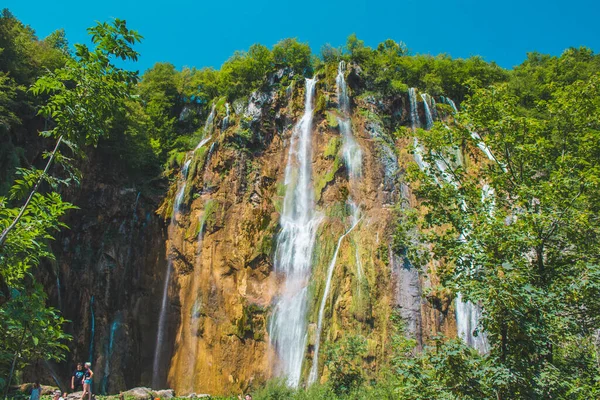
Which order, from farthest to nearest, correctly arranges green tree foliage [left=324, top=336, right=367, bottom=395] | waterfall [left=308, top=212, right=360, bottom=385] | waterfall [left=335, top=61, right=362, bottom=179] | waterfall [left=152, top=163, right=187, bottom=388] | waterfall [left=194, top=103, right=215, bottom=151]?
waterfall [left=194, top=103, right=215, bottom=151] → waterfall [left=335, top=61, right=362, bottom=179] → waterfall [left=152, top=163, right=187, bottom=388] → waterfall [left=308, top=212, right=360, bottom=385] → green tree foliage [left=324, top=336, right=367, bottom=395]

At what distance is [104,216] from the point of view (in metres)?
28.3

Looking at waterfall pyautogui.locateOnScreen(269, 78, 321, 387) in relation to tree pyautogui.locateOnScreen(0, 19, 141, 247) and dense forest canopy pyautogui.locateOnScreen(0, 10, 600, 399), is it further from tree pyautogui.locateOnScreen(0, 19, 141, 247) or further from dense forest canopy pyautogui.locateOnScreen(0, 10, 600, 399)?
tree pyautogui.locateOnScreen(0, 19, 141, 247)

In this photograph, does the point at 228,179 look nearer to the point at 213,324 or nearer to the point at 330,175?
the point at 330,175

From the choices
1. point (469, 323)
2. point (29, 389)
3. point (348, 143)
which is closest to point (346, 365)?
point (469, 323)

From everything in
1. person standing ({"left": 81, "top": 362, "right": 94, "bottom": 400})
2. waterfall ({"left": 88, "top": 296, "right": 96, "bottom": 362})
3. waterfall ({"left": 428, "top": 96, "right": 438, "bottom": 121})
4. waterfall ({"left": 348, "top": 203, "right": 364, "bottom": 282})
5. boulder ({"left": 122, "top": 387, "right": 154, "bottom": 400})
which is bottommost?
boulder ({"left": 122, "top": 387, "right": 154, "bottom": 400})

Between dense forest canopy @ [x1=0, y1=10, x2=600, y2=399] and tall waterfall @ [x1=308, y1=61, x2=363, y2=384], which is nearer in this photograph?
dense forest canopy @ [x1=0, y1=10, x2=600, y2=399]

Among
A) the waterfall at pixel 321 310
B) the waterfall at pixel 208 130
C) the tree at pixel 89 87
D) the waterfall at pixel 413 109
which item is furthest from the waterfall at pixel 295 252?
the tree at pixel 89 87

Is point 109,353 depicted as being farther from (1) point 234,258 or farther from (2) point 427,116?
(2) point 427,116

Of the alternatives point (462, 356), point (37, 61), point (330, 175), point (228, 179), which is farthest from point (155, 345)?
point (462, 356)

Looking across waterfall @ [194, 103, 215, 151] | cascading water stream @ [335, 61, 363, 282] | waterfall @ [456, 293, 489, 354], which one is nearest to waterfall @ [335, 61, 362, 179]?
cascading water stream @ [335, 61, 363, 282]

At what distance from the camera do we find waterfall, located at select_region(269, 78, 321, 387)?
22.2 metres

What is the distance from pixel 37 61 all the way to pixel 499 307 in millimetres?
28210

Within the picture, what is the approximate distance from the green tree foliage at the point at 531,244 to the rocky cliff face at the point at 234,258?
408 inches

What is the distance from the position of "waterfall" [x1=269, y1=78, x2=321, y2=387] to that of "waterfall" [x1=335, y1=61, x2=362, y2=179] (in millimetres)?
2323
